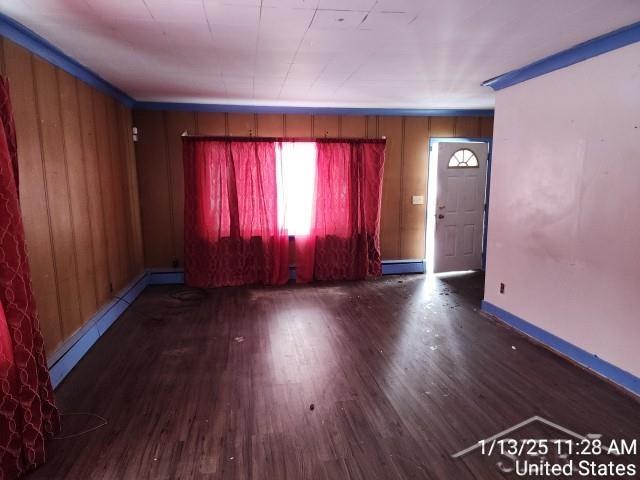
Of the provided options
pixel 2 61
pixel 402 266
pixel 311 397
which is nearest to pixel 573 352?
pixel 311 397

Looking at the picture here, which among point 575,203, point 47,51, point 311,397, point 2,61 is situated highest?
point 47,51

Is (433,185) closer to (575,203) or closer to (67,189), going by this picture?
(575,203)

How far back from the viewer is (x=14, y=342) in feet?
6.03

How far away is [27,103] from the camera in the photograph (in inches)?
98.7

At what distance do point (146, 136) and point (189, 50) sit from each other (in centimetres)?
249

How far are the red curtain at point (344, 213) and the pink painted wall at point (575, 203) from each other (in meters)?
1.90

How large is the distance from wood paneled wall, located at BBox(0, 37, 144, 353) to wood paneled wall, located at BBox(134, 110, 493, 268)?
24.2 inches

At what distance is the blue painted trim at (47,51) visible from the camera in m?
2.33

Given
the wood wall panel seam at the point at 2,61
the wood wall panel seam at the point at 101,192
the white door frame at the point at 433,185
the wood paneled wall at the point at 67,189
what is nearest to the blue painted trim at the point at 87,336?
the wood paneled wall at the point at 67,189

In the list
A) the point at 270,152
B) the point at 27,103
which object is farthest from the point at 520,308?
the point at 27,103

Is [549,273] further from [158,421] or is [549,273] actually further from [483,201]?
[158,421]

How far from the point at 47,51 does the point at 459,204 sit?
510cm

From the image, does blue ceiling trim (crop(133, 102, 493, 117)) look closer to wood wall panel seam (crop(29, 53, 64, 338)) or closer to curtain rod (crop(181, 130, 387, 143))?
curtain rod (crop(181, 130, 387, 143))

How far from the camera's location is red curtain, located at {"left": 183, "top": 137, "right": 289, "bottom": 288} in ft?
16.5
